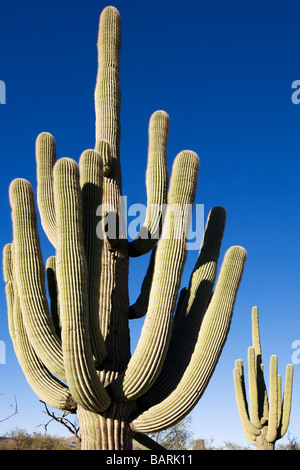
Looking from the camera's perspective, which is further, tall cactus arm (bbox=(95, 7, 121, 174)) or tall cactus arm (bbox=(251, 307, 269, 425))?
tall cactus arm (bbox=(251, 307, 269, 425))

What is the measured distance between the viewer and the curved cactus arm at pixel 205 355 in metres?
5.95

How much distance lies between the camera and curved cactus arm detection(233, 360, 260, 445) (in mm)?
12195

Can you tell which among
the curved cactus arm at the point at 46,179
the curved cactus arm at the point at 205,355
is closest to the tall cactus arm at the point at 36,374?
the curved cactus arm at the point at 205,355

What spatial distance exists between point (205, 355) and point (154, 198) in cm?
212

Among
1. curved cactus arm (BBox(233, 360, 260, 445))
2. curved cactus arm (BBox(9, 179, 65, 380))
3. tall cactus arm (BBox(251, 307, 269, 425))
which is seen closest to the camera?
curved cactus arm (BBox(9, 179, 65, 380))

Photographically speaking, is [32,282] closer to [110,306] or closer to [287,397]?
[110,306]

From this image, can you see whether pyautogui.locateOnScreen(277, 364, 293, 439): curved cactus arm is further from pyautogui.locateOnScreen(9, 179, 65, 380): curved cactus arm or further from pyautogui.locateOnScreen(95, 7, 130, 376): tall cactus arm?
pyautogui.locateOnScreen(9, 179, 65, 380): curved cactus arm

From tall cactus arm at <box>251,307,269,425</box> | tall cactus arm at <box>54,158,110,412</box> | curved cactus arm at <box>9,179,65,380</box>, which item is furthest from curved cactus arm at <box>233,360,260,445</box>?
curved cactus arm at <box>9,179,65,380</box>

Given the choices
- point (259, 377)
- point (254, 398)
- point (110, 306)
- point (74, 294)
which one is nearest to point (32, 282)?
point (74, 294)

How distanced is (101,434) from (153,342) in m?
1.19

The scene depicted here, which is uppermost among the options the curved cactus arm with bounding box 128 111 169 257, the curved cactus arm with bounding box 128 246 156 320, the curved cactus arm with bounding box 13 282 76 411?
the curved cactus arm with bounding box 128 111 169 257

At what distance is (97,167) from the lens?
6422 millimetres

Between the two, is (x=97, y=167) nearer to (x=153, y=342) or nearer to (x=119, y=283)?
(x=119, y=283)
